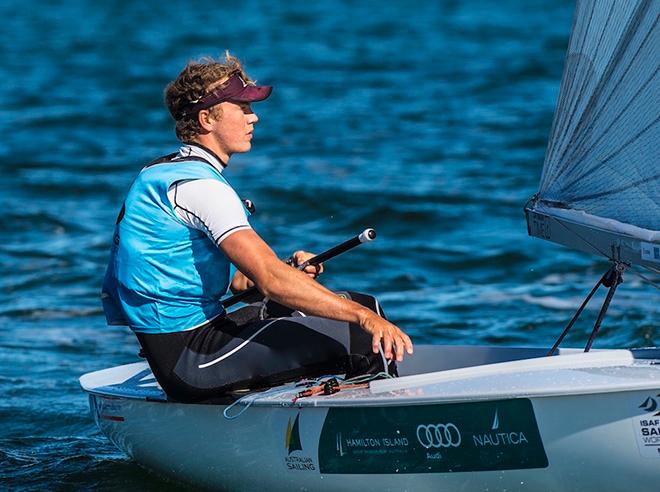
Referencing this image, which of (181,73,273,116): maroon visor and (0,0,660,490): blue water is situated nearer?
(181,73,273,116): maroon visor

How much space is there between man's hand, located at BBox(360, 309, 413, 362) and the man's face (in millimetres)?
715

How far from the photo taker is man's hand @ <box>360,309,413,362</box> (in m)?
3.54

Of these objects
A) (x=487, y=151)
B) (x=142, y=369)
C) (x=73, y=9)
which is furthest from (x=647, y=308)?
(x=73, y=9)

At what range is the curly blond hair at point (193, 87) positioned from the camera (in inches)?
152

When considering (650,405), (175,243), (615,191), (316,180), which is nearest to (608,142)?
(615,191)

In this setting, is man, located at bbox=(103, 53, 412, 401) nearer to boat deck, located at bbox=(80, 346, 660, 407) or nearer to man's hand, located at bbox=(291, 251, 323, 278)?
boat deck, located at bbox=(80, 346, 660, 407)

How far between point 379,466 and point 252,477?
1.59 ft

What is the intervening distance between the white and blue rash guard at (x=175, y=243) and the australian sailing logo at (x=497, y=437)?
0.89 metres

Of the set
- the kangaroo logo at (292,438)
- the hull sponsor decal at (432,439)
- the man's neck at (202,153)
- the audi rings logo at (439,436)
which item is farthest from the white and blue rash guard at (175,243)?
the audi rings logo at (439,436)

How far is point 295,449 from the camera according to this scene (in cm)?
382

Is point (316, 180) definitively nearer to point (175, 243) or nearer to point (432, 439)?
point (175, 243)

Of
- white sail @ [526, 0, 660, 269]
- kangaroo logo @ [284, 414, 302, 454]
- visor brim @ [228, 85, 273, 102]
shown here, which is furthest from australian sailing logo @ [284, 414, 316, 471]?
white sail @ [526, 0, 660, 269]

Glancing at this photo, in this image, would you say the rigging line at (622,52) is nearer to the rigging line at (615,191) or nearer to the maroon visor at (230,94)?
the rigging line at (615,191)

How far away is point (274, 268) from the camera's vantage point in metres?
3.61
